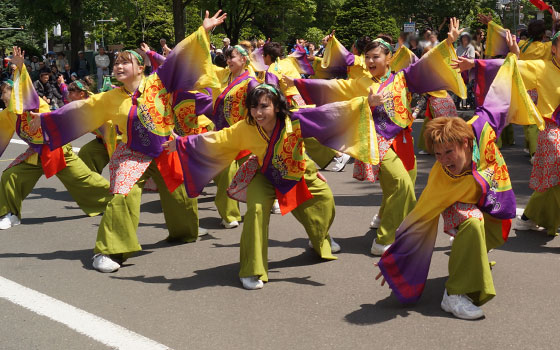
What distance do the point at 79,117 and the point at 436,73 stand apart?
2.89 metres

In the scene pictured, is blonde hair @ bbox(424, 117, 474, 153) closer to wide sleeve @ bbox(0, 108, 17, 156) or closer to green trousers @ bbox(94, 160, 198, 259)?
green trousers @ bbox(94, 160, 198, 259)

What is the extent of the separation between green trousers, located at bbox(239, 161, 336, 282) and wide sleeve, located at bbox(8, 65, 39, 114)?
2.63 metres

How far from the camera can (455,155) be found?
→ 4.15 m

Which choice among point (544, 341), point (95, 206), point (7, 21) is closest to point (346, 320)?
point (544, 341)

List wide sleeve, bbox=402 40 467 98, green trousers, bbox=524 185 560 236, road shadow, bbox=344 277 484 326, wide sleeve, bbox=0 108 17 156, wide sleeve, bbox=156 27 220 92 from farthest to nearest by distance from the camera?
wide sleeve, bbox=0 108 17 156 < green trousers, bbox=524 185 560 236 < wide sleeve, bbox=156 27 220 92 < wide sleeve, bbox=402 40 467 98 < road shadow, bbox=344 277 484 326

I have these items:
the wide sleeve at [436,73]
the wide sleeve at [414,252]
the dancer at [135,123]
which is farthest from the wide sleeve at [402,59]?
the wide sleeve at [414,252]

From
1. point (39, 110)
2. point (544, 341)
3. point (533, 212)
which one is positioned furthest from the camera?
point (39, 110)

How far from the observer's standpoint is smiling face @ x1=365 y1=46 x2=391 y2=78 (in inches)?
229

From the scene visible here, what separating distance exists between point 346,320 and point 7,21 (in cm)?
6479

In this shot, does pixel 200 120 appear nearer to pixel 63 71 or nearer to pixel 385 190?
pixel 385 190

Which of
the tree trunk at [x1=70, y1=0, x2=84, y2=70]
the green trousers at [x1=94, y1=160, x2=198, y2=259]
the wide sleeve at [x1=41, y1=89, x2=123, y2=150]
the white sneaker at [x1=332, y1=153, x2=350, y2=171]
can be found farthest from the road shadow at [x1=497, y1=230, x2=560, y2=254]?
the tree trunk at [x1=70, y1=0, x2=84, y2=70]

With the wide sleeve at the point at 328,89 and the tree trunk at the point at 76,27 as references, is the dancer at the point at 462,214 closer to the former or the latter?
the wide sleeve at the point at 328,89

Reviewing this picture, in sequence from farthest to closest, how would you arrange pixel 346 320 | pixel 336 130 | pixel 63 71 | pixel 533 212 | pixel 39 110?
pixel 63 71 → pixel 39 110 → pixel 533 212 → pixel 336 130 → pixel 346 320

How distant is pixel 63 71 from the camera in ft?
75.3
